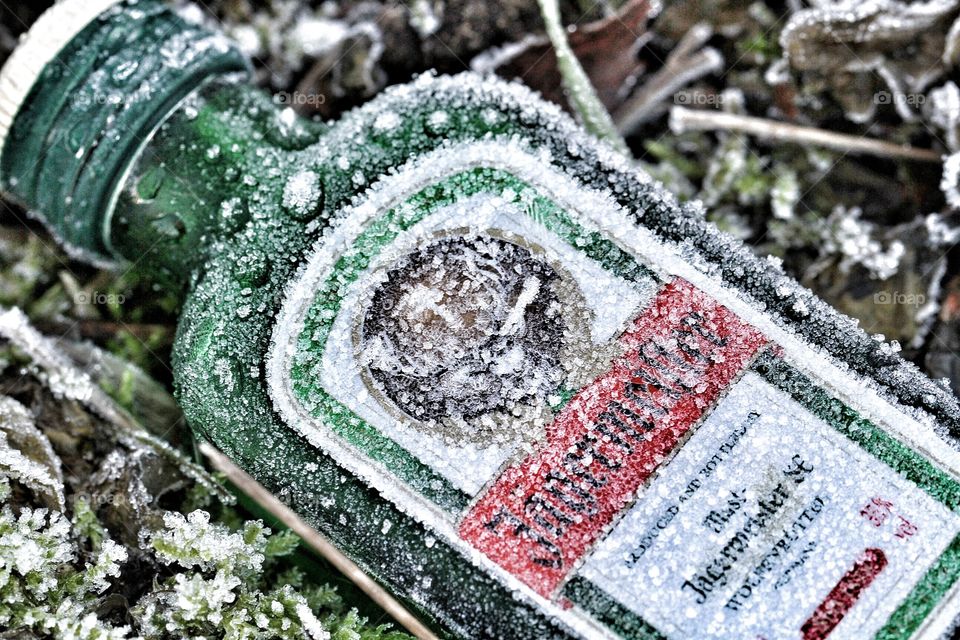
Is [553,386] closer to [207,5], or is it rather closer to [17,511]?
[17,511]

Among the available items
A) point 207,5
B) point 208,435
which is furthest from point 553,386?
point 207,5

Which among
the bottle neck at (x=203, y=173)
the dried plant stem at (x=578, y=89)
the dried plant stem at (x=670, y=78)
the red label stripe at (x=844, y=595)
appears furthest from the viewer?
the dried plant stem at (x=670, y=78)
